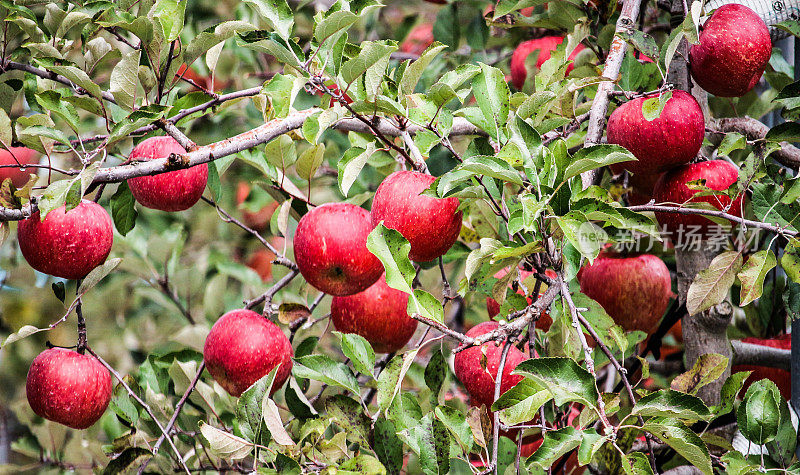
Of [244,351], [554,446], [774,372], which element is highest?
[554,446]

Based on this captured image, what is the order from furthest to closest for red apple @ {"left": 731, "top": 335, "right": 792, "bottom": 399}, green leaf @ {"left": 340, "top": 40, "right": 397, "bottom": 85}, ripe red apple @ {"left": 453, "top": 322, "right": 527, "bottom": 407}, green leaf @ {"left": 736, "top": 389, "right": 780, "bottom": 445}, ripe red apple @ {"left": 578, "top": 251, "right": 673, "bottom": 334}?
red apple @ {"left": 731, "top": 335, "right": 792, "bottom": 399} → ripe red apple @ {"left": 578, "top": 251, "right": 673, "bottom": 334} → ripe red apple @ {"left": 453, "top": 322, "right": 527, "bottom": 407} → green leaf @ {"left": 736, "top": 389, "right": 780, "bottom": 445} → green leaf @ {"left": 340, "top": 40, "right": 397, "bottom": 85}

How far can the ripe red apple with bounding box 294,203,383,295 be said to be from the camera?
1277mm

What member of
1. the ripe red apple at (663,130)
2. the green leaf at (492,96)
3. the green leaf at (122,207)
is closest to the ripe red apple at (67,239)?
the green leaf at (122,207)

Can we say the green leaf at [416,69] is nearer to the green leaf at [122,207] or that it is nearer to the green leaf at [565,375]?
the green leaf at [565,375]

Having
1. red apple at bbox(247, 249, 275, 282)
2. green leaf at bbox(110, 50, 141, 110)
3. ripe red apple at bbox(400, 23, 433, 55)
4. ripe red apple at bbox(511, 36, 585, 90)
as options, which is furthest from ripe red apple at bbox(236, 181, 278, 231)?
green leaf at bbox(110, 50, 141, 110)

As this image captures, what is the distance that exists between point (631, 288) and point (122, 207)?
1.08 metres

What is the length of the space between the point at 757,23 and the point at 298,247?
0.92 metres

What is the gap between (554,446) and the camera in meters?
0.90

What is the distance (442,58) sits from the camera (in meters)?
2.22

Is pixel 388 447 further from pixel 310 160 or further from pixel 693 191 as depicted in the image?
pixel 693 191

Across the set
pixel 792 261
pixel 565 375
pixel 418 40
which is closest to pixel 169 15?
pixel 565 375

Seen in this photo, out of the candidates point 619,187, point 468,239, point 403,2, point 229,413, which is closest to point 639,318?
point 619,187

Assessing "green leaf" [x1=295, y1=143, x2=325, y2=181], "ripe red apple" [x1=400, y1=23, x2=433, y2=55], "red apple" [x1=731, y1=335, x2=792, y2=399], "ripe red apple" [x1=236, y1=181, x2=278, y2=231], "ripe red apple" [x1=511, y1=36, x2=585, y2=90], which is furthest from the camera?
"ripe red apple" [x1=236, y1=181, x2=278, y2=231]

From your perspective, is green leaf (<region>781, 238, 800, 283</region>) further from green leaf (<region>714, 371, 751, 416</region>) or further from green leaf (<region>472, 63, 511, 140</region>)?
green leaf (<region>472, 63, 511, 140</region>)
